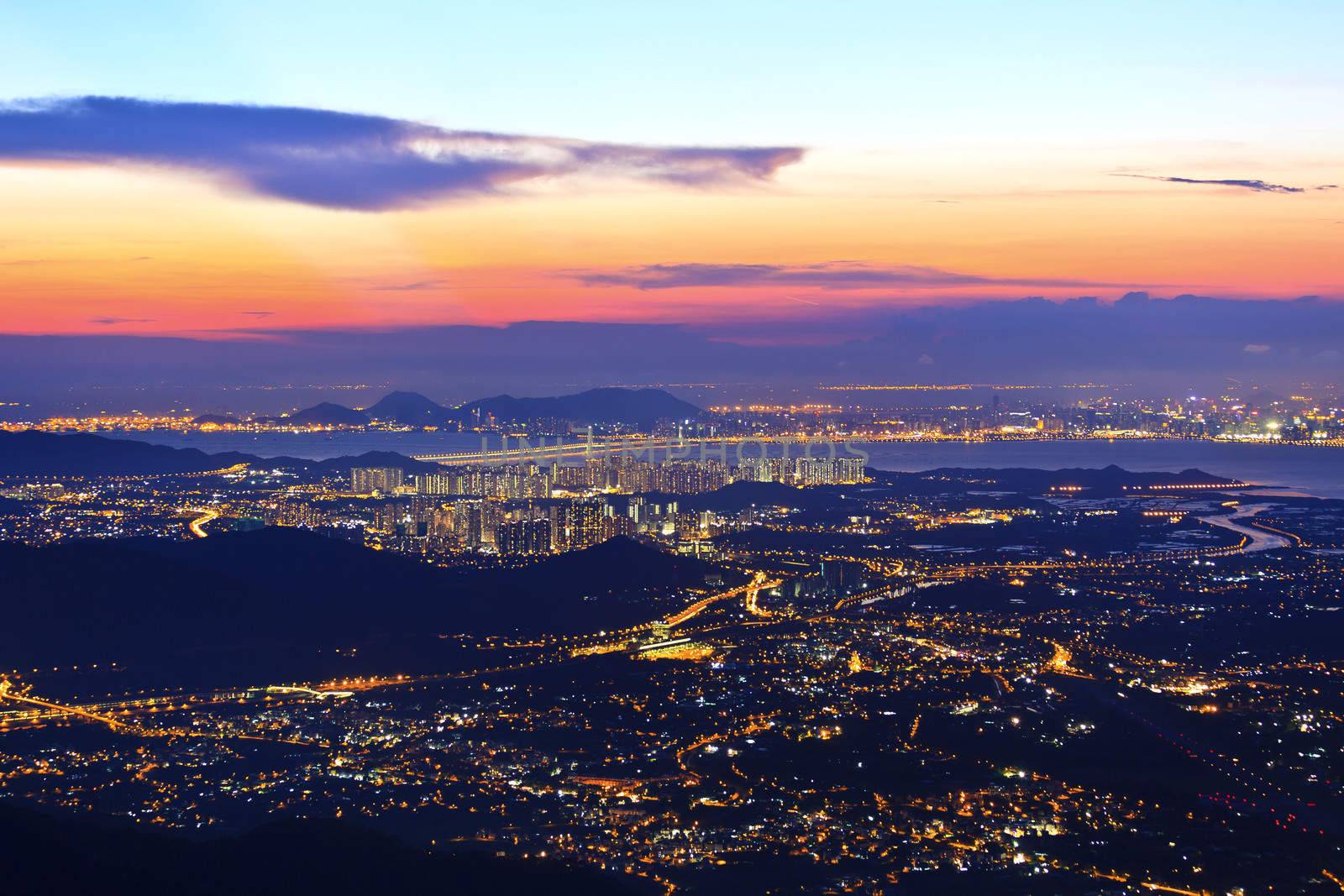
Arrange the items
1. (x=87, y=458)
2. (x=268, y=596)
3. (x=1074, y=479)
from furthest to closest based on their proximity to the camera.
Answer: (x=1074, y=479) < (x=87, y=458) < (x=268, y=596)

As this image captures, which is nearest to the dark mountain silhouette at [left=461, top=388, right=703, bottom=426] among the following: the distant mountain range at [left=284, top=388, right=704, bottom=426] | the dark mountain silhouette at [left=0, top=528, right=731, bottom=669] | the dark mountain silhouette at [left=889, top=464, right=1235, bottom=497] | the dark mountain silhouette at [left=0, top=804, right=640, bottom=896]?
the distant mountain range at [left=284, top=388, right=704, bottom=426]

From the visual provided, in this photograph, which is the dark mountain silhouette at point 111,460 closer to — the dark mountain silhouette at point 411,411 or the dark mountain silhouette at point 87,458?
the dark mountain silhouette at point 87,458

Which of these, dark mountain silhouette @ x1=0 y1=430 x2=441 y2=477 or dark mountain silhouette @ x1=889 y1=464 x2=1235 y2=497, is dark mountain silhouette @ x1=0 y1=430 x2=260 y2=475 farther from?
dark mountain silhouette @ x1=889 y1=464 x2=1235 y2=497

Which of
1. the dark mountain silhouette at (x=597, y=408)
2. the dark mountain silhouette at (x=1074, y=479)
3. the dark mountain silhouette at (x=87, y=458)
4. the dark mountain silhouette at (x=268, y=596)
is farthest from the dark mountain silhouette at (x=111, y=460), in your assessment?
the dark mountain silhouette at (x=597, y=408)

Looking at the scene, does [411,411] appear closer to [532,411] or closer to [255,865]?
[532,411]

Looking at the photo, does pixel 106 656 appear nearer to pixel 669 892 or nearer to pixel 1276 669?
pixel 669 892

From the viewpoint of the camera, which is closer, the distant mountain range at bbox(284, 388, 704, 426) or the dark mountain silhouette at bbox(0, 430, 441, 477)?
the dark mountain silhouette at bbox(0, 430, 441, 477)

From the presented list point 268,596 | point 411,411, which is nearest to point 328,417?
point 411,411
